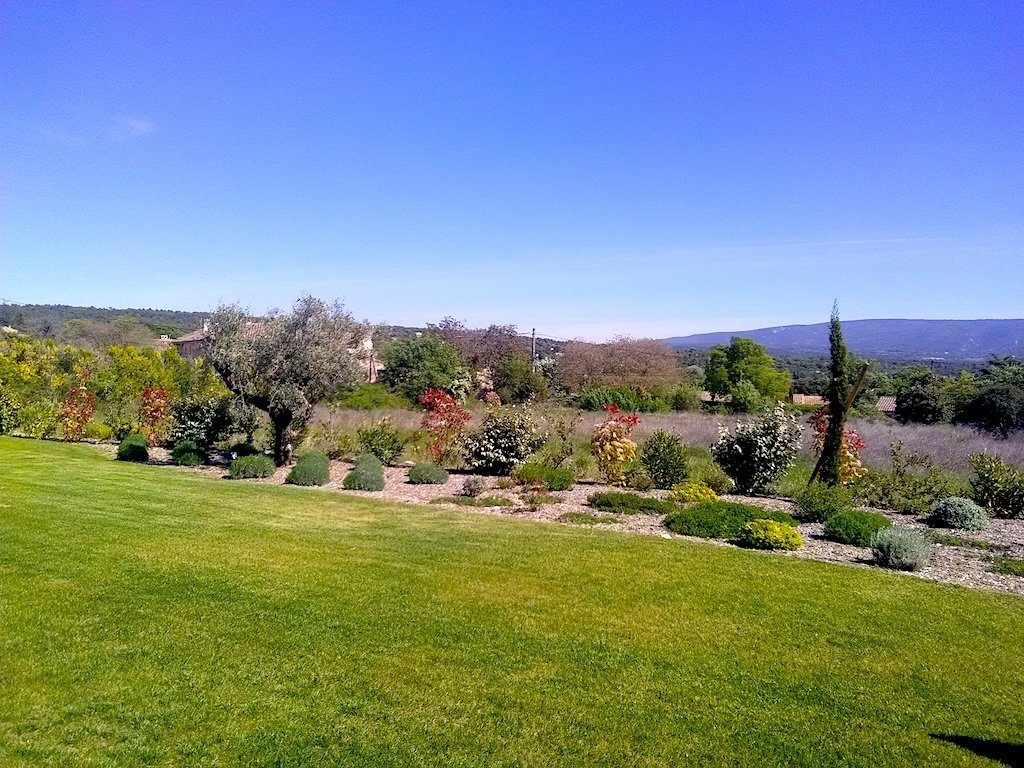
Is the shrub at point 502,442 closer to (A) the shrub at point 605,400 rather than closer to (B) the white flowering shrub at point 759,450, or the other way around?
(B) the white flowering shrub at point 759,450

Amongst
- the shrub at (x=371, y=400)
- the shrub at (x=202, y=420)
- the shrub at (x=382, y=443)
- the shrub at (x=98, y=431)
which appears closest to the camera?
the shrub at (x=382, y=443)

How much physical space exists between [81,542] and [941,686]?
876 centimetres

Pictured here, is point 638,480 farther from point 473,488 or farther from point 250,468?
point 250,468

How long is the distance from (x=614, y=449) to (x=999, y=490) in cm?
713

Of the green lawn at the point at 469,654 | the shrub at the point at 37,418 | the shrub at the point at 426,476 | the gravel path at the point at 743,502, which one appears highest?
the shrub at the point at 37,418

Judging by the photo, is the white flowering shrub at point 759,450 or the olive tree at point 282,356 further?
the olive tree at point 282,356

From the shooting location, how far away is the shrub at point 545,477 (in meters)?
13.9

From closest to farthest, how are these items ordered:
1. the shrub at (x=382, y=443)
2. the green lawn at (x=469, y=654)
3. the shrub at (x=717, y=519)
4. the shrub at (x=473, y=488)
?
the green lawn at (x=469, y=654)
the shrub at (x=717, y=519)
the shrub at (x=473, y=488)
the shrub at (x=382, y=443)

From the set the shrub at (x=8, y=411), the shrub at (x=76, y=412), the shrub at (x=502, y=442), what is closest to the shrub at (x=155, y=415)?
the shrub at (x=76, y=412)

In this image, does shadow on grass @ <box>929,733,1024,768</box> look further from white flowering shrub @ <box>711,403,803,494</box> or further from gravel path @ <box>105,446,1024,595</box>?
A: white flowering shrub @ <box>711,403,803,494</box>

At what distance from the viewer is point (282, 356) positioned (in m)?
16.1

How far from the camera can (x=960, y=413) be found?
35.0 metres

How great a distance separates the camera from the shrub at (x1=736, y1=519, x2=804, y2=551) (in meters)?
9.65

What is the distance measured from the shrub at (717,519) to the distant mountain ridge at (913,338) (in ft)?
377
